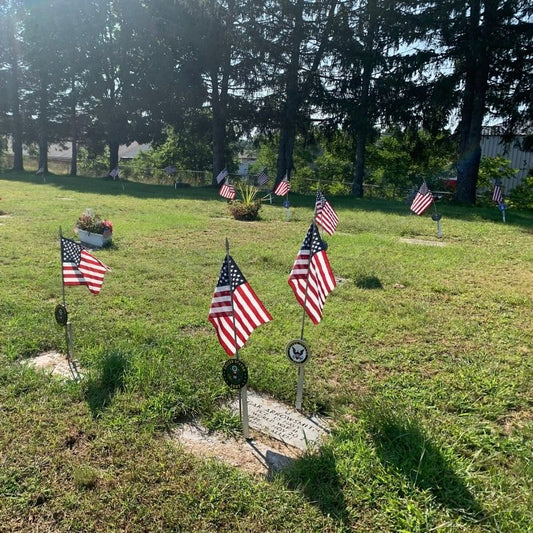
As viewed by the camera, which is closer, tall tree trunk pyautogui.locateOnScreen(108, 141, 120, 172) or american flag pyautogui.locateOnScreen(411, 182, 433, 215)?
american flag pyautogui.locateOnScreen(411, 182, 433, 215)

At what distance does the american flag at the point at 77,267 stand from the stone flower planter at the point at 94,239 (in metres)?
4.09

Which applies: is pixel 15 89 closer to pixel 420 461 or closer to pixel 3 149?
pixel 3 149

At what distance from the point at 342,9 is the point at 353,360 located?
1877cm

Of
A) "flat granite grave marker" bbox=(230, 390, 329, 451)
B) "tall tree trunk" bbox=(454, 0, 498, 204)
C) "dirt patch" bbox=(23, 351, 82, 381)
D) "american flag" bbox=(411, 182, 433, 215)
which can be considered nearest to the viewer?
"flat granite grave marker" bbox=(230, 390, 329, 451)

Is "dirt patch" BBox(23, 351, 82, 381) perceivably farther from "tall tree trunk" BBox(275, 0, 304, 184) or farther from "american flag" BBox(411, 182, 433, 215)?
"tall tree trunk" BBox(275, 0, 304, 184)

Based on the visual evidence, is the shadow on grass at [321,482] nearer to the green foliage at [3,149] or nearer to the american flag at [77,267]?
→ the american flag at [77,267]

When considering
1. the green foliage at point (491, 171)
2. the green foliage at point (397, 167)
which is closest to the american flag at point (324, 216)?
the green foliage at point (397, 167)

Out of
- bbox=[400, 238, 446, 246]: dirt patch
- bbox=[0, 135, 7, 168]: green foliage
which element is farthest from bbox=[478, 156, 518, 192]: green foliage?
bbox=[0, 135, 7, 168]: green foliage

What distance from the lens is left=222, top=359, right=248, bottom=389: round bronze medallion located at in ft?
8.30

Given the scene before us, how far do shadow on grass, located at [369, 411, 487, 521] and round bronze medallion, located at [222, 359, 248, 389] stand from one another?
866 mm

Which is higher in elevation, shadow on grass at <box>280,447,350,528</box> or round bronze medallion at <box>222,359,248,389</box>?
→ round bronze medallion at <box>222,359,248,389</box>

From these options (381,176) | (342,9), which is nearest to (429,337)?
(342,9)

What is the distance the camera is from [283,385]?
3.18 meters

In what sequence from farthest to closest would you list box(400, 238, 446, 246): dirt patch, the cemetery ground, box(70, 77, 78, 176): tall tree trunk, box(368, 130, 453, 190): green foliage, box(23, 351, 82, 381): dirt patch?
1. box(70, 77, 78, 176): tall tree trunk
2. box(368, 130, 453, 190): green foliage
3. box(400, 238, 446, 246): dirt patch
4. box(23, 351, 82, 381): dirt patch
5. the cemetery ground
